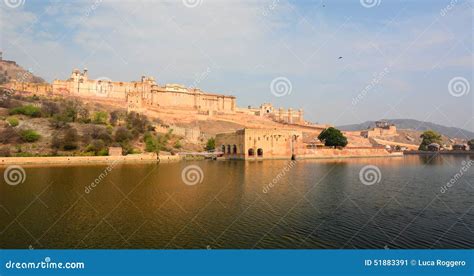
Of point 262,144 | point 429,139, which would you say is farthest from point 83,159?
point 429,139

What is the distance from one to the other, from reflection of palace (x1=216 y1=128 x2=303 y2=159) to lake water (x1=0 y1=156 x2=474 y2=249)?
26980mm

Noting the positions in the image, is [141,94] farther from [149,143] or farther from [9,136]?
[9,136]

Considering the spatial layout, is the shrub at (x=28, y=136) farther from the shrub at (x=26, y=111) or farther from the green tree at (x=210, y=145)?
the green tree at (x=210, y=145)

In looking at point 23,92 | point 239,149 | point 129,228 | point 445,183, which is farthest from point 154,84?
point 129,228

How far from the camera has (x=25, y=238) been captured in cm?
1116

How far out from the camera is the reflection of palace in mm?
49084

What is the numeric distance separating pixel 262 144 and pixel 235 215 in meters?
36.1

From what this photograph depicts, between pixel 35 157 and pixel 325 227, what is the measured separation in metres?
34.5

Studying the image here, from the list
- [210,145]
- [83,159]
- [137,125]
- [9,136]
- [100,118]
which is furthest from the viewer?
[210,145]

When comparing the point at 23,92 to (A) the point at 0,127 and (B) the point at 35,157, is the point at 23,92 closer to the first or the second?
(A) the point at 0,127

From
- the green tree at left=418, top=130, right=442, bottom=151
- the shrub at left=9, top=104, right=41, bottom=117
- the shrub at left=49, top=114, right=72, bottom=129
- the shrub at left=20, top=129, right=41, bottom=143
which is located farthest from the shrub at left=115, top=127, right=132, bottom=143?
the green tree at left=418, top=130, right=442, bottom=151

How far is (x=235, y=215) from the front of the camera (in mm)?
13898

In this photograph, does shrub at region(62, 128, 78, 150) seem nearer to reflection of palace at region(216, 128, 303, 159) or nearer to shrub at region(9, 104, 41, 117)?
shrub at region(9, 104, 41, 117)

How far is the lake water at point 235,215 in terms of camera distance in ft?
36.3
